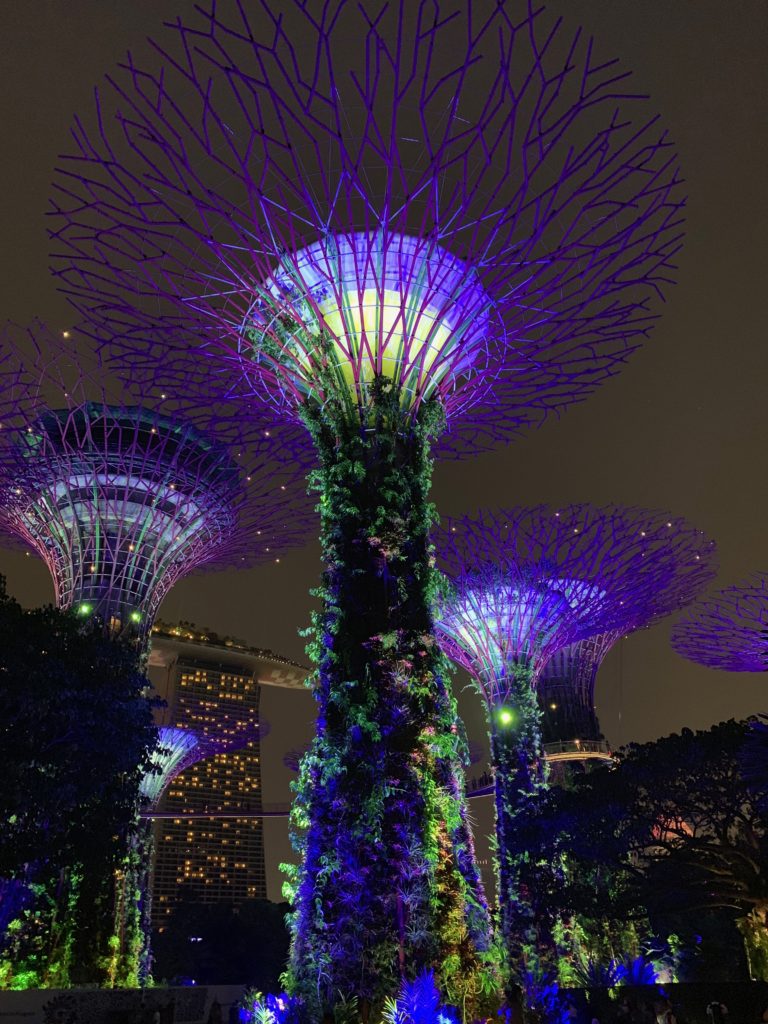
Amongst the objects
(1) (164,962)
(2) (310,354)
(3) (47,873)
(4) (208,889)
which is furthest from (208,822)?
(2) (310,354)

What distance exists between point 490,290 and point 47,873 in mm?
14383

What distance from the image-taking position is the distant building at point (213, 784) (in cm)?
8888

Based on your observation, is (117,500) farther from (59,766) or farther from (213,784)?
(213,784)

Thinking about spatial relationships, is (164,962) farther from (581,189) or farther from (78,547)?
(581,189)

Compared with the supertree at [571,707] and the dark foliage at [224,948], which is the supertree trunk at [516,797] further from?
the dark foliage at [224,948]

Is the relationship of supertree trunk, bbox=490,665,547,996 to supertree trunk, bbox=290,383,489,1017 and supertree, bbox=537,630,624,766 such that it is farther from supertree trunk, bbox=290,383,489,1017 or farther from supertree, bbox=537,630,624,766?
supertree, bbox=537,630,624,766

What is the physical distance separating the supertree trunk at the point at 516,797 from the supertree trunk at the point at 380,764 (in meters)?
14.7

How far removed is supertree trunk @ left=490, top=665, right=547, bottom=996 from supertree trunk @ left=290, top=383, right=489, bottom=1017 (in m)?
14.7

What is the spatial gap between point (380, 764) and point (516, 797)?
55.3 feet

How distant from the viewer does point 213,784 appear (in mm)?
107125

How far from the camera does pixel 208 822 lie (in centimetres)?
9775

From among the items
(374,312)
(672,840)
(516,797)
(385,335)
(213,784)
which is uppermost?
(213,784)

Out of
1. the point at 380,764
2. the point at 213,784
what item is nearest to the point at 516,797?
the point at 380,764

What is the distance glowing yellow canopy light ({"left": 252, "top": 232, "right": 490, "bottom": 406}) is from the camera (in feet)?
45.2
